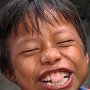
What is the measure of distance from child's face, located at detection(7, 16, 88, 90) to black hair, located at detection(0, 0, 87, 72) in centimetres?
5

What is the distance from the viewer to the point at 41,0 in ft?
6.52

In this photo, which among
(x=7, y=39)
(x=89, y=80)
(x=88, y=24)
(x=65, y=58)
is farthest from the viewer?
(x=88, y=24)

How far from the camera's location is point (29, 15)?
6.16 feet

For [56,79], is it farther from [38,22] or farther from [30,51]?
[38,22]

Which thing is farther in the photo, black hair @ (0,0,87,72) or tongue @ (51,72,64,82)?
black hair @ (0,0,87,72)

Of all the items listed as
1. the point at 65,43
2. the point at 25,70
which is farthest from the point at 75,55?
the point at 25,70

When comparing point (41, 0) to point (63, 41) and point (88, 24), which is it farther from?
point (88, 24)

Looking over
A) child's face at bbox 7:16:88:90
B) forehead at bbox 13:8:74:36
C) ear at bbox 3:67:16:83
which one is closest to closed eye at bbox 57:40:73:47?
child's face at bbox 7:16:88:90

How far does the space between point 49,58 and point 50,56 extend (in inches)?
0.5

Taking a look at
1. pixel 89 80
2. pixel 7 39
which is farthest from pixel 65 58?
pixel 89 80

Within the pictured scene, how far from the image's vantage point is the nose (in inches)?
67.1

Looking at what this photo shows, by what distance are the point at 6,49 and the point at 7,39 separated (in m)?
0.07

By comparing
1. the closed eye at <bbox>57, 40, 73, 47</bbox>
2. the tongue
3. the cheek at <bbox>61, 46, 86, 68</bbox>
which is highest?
the closed eye at <bbox>57, 40, 73, 47</bbox>

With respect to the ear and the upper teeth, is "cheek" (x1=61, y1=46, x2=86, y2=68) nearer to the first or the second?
the upper teeth
